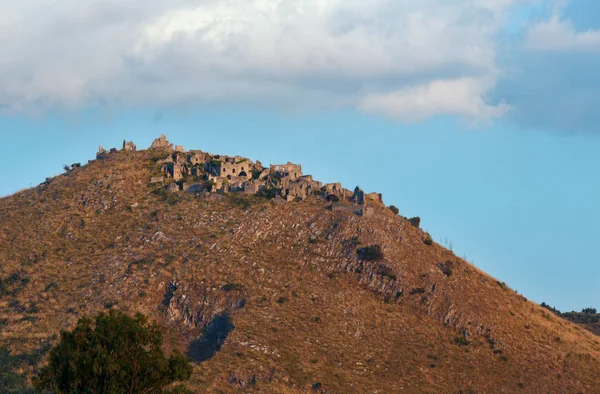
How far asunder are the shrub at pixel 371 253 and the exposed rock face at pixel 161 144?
5614cm

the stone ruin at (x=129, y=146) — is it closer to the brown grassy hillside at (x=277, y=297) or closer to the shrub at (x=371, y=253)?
the brown grassy hillside at (x=277, y=297)

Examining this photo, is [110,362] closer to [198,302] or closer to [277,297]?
[198,302]

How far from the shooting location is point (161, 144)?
161250 mm

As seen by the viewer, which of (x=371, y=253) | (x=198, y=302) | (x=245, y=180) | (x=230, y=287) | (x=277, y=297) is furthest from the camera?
(x=245, y=180)

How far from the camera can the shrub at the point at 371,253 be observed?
120125 millimetres

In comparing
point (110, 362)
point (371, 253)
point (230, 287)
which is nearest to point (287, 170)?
point (371, 253)

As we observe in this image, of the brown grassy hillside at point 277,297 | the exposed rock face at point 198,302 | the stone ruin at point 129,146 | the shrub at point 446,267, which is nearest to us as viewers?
the brown grassy hillside at point 277,297

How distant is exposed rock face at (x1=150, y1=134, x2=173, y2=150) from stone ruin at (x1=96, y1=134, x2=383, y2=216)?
3936mm

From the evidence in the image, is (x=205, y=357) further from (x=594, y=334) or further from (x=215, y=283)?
(x=594, y=334)

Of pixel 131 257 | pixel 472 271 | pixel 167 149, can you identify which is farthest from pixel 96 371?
pixel 167 149

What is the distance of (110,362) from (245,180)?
80.3 meters

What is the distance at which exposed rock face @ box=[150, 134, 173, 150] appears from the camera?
6275 inches

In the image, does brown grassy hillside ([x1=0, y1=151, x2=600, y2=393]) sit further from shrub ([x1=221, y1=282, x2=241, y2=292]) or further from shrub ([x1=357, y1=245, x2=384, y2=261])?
shrub ([x1=357, y1=245, x2=384, y2=261])

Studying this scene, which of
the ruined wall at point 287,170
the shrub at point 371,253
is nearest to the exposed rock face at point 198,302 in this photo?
the shrub at point 371,253
